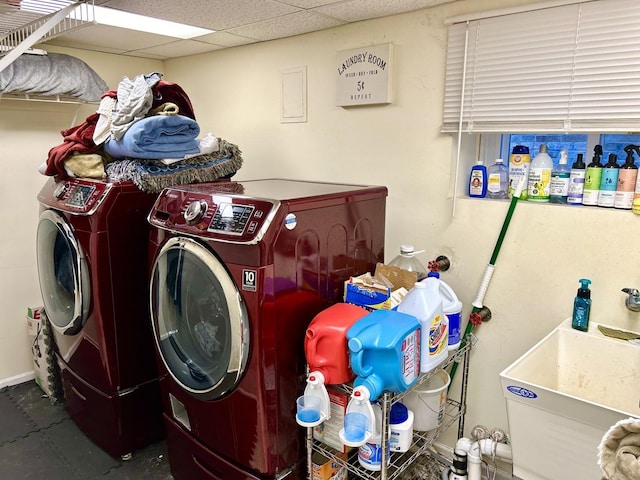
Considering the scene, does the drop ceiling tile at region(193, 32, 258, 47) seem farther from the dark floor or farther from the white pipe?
the white pipe

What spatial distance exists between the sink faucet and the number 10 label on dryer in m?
1.41

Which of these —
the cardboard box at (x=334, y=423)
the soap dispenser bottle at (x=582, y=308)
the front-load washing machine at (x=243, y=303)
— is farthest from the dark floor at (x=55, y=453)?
the soap dispenser bottle at (x=582, y=308)

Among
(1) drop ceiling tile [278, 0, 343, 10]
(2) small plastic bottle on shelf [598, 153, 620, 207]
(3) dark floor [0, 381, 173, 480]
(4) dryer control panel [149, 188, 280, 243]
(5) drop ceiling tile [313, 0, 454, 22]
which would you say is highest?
(5) drop ceiling tile [313, 0, 454, 22]

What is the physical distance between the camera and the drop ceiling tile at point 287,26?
7.69ft

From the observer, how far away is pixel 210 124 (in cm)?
338

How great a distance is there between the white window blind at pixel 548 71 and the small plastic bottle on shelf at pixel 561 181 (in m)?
0.18

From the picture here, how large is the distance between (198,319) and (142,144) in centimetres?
91

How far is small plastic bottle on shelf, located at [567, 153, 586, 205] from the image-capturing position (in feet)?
6.14

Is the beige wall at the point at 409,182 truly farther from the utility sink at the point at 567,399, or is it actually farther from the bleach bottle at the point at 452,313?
the bleach bottle at the point at 452,313

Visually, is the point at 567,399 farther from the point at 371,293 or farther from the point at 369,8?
the point at 369,8

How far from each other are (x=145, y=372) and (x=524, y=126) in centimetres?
217

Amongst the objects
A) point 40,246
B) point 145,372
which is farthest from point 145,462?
point 40,246

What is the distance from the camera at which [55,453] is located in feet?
8.04

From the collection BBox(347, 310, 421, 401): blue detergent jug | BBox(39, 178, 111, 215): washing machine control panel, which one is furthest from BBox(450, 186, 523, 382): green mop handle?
BBox(39, 178, 111, 215): washing machine control panel
